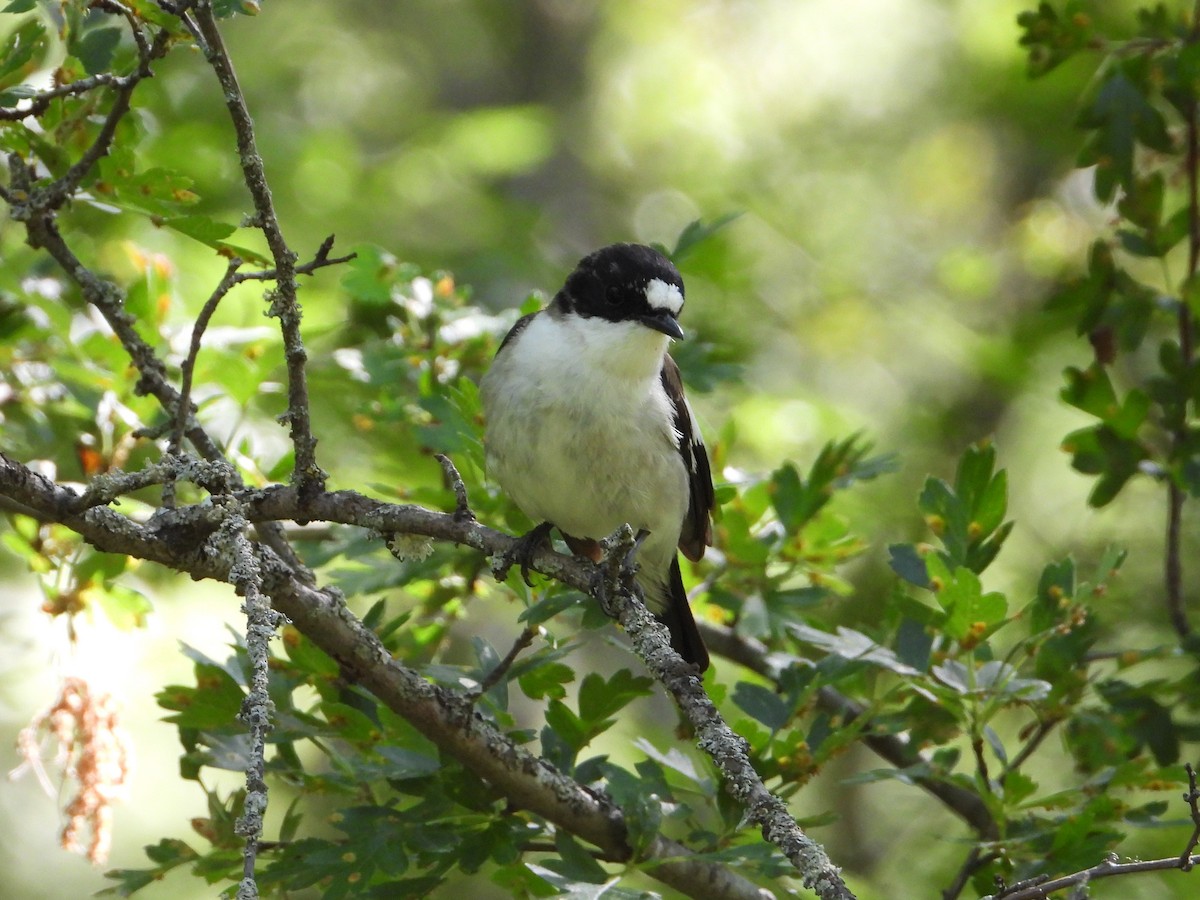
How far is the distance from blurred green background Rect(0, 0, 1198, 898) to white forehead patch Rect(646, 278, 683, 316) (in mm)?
596

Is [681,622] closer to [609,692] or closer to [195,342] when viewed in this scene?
[609,692]

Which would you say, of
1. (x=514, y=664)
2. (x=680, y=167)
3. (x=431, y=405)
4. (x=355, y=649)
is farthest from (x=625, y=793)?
(x=680, y=167)

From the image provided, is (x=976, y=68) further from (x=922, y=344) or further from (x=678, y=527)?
(x=678, y=527)

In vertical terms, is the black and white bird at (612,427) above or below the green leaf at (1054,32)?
below

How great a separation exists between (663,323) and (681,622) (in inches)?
31.7

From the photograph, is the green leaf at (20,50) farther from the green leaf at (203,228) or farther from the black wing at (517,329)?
the black wing at (517,329)

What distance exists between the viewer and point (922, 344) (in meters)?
7.12

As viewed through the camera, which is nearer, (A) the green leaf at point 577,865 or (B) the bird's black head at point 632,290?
(A) the green leaf at point 577,865

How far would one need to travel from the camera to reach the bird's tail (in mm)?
3496

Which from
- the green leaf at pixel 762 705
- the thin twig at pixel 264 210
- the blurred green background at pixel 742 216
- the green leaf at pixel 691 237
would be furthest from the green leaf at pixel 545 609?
the blurred green background at pixel 742 216

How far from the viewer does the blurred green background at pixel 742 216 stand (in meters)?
4.86

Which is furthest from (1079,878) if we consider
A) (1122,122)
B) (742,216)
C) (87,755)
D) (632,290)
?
(742,216)

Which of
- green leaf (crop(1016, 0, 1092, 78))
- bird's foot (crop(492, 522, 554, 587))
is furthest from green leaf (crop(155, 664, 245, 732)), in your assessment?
green leaf (crop(1016, 0, 1092, 78))

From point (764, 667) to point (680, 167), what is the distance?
437cm
